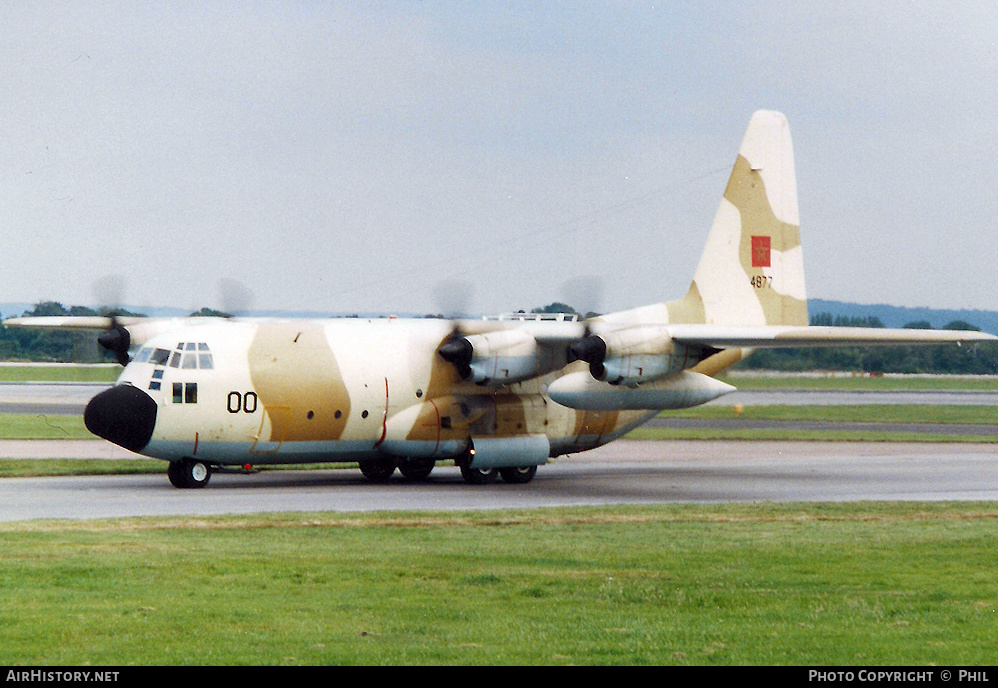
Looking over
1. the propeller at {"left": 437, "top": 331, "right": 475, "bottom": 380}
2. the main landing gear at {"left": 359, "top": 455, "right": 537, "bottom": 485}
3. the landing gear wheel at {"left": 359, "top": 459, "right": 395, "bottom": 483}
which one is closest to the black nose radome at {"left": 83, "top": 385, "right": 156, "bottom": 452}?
the main landing gear at {"left": 359, "top": 455, "right": 537, "bottom": 485}

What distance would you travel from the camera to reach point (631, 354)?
26.6 meters

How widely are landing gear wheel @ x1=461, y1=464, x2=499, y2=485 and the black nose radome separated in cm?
734

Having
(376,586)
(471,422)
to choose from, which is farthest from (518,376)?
(376,586)

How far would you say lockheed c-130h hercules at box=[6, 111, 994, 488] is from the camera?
25.4 m

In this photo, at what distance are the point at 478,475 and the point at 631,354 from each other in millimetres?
4859

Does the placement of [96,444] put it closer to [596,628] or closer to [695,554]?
[695,554]

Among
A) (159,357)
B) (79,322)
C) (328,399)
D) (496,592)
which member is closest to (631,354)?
(328,399)

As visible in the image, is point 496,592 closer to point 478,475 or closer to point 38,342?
point 478,475

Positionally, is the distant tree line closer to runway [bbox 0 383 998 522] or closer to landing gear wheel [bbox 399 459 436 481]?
runway [bbox 0 383 998 522]

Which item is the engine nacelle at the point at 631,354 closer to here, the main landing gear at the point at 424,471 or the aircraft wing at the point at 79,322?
the main landing gear at the point at 424,471

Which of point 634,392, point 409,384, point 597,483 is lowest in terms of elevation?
point 597,483

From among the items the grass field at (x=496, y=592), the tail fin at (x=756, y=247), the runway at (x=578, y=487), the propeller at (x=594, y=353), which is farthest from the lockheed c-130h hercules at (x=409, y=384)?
the grass field at (x=496, y=592)

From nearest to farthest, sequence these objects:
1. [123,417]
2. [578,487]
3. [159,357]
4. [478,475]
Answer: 1. [123,417]
2. [159,357]
3. [578,487]
4. [478,475]

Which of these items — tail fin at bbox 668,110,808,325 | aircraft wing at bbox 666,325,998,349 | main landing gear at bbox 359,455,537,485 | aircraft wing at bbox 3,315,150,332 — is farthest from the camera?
tail fin at bbox 668,110,808,325
